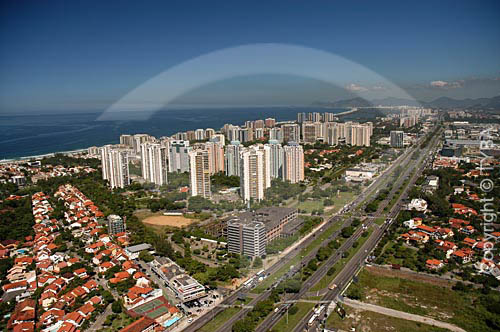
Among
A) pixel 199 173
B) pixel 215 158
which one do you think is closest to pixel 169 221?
pixel 199 173

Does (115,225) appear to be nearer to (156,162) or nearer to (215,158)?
(156,162)

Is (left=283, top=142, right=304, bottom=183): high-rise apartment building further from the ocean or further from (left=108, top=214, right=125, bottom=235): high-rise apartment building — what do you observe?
(left=108, top=214, right=125, bottom=235): high-rise apartment building

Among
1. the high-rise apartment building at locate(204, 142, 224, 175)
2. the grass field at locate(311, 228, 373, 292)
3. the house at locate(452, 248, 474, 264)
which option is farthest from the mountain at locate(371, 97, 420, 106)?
the high-rise apartment building at locate(204, 142, 224, 175)

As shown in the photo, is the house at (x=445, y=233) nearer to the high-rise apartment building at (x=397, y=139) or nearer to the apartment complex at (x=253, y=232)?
the apartment complex at (x=253, y=232)

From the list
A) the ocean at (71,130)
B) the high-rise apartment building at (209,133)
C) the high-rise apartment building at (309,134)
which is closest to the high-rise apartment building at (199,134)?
the high-rise apartment building at (209,133)

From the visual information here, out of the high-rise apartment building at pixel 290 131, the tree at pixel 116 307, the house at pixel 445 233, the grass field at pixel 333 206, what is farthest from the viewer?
the high-rise apartment building at pixel 290 131

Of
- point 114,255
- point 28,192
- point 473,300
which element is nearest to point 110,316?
point 114,255
